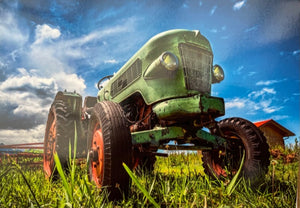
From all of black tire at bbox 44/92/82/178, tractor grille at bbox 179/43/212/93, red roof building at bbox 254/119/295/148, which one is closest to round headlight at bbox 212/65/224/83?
tractor grille at bbox 179/43/212/93

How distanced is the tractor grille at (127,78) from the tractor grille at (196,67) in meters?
0.43

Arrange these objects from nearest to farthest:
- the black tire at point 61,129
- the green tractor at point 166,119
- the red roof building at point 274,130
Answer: the green tractor at point 166,119
the black tire at point 61,129
the red roof building at point 274,130

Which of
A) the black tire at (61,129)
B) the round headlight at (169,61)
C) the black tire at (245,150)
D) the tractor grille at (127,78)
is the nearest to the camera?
the round headlight at (169,61)

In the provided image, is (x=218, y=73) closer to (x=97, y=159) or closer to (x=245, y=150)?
(x=245, y=150)

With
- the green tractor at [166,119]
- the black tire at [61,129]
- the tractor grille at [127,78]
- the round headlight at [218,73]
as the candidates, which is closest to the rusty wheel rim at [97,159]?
the green tractor at [166,119]

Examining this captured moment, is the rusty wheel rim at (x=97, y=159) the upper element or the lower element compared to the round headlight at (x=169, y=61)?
lower

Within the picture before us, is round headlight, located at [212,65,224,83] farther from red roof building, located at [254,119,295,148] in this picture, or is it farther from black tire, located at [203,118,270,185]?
red roof building, located at [254,119,295,148]

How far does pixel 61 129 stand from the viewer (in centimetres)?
228

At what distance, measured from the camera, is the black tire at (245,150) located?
5.81ft

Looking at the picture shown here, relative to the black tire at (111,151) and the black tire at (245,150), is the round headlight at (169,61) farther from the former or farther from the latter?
the black tire at (245,150)

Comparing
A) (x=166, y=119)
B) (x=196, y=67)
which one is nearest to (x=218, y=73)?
(x=196, y=67)

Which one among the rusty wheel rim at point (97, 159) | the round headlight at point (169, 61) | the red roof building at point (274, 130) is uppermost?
the round headlight at point (169, 61)

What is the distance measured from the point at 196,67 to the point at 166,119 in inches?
21.2

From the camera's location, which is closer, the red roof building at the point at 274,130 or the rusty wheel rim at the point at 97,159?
the rusty wheel rim at the point at 97,159
